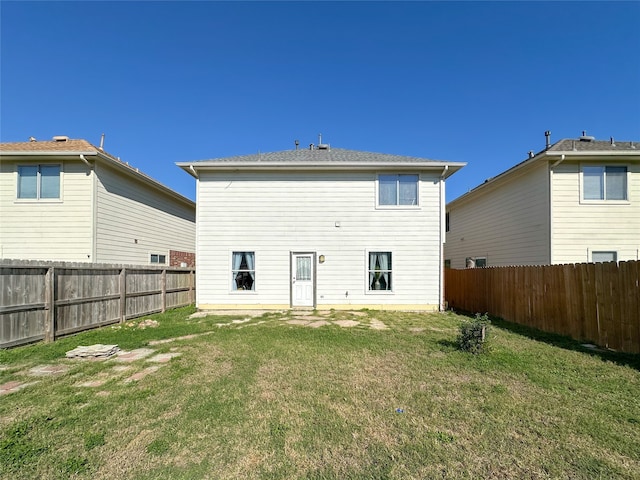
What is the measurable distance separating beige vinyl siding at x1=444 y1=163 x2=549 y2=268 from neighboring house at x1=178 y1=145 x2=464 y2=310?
10.7ft

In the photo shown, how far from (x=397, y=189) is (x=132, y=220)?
1030 cm

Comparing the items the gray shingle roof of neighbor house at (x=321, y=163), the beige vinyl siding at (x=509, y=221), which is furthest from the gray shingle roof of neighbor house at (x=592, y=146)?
the gray shingle roof of neighbor house at (x=321, y=163)

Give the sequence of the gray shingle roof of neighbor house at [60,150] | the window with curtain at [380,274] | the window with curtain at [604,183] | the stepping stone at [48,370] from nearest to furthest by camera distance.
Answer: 1. the stepping stone at [48,370]
2. the gray shingle roof of neighbor house at [60,150]
3. the window with curtain at [604,183]
4. the window with curtain at [380,274]

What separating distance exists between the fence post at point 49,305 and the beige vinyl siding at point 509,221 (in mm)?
13977

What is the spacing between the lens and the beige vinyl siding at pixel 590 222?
410 inches

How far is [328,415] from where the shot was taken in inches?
127

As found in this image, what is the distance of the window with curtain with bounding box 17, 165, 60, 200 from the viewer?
1034cm

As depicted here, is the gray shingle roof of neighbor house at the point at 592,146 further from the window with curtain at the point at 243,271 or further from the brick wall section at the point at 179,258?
the brick wall section at the point at 179,258

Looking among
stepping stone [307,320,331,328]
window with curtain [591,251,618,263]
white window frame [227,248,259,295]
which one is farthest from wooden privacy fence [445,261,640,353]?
white window frame [227,248,259,295]

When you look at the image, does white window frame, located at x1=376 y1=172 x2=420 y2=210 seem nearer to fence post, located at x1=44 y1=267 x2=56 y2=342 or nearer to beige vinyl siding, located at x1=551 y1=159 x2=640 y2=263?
beige vinyl siding, located at x1=551 y1=159 x2=640 y2=263

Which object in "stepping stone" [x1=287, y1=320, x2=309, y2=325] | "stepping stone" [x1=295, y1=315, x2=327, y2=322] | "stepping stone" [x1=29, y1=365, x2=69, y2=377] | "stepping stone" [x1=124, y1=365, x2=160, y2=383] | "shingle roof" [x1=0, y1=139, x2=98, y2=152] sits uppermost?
"shingle roof" [x1=0, y1=139, x2=98, y2=152]

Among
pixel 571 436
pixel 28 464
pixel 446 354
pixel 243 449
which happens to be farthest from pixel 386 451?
pixel 446 354

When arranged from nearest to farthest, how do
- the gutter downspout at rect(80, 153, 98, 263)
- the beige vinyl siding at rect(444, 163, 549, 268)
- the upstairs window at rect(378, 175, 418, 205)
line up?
the gutter downspout at rect(80, 153, 98, 263) < the beige vinyl siding at rect(444, 163, 549, 268) < the upstairs window at rect(378, 175, 418, 205)

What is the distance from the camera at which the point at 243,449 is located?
2635mm
